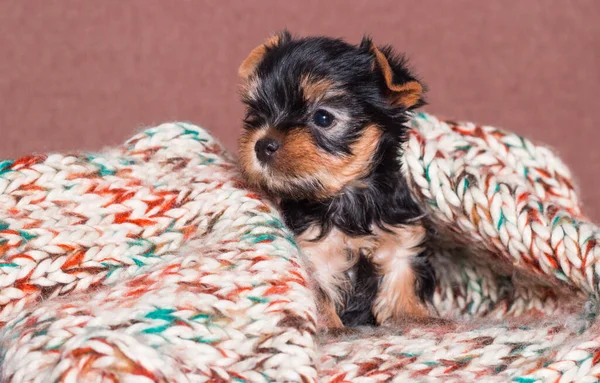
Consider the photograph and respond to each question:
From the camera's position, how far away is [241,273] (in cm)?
141

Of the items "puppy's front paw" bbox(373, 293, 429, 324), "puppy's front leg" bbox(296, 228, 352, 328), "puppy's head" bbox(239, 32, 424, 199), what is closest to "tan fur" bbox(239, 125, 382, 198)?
"puppy's head" bbox(239, 32, 424, 199)

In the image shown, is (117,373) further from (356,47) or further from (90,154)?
(356,47)

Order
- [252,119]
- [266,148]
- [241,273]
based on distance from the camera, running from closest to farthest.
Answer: [241,273]
[266,148]
[252,119]

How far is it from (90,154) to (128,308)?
529 millimetres

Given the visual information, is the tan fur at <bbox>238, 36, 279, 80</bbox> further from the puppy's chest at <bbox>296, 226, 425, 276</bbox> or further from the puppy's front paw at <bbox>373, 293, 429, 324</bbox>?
the puppy's front paw at <bbox>373, 293, 429, 324</bbox>

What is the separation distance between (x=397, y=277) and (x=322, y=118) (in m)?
0.42

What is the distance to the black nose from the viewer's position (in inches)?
62.9

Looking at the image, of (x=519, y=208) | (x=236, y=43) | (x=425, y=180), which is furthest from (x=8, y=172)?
(x=236, y=43)

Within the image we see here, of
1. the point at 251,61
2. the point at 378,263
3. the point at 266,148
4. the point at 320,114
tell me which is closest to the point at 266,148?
the point at 266,148

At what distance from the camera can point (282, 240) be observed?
1.53 meters

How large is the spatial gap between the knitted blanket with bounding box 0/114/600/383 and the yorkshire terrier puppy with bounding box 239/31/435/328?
9cm

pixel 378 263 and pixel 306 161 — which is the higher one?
pixel 306 161

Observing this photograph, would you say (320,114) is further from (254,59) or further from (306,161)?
(254,59)

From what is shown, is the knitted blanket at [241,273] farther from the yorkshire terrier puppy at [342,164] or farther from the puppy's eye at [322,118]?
the puppy's eye at [322,118]
